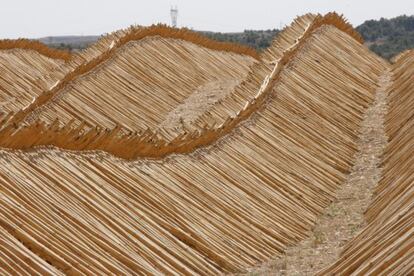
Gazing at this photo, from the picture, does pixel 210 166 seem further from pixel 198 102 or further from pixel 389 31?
pixel 389 31

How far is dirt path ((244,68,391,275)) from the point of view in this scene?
279 inches

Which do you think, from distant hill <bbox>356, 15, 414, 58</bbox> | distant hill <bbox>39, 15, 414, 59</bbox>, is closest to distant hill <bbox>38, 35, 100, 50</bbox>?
distant hill <bbox>39, 15, 414, 59</bbox>

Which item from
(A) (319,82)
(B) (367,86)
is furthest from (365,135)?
(B) (367,86)

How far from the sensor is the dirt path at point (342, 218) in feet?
23.2

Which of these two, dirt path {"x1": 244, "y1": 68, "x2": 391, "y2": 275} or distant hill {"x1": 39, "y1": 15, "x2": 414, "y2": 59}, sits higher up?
distant hill {"x1": 39, "y1": 15, "x2": 414, "y2": 59}

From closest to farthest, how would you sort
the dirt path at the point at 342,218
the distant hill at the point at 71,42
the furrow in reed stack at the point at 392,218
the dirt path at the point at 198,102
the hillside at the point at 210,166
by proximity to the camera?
the furrow in reed stack at the point at 392,218 < the hillside at the point at 210,166 < the dirt path at the point at 342,218 < the dirt path at the point at 198,102 < the distant hill at the point at 71,42

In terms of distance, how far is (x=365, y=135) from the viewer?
39.5ft

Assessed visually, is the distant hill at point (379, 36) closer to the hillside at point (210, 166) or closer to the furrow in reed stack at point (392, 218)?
the hillside at point (210, 166)

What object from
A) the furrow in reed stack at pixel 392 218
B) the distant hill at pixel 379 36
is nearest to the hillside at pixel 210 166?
the furrow in reed stack at pixel 392 218

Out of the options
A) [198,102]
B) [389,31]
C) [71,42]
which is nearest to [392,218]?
[198,102]

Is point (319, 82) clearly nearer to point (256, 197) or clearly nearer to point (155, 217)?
point (256, 197)

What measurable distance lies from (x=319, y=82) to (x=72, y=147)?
6589 mm

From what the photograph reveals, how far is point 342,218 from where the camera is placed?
28.1ft

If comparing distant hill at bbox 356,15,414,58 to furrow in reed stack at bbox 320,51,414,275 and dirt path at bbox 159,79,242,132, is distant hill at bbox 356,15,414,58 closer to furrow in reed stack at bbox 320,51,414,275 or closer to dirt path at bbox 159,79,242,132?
dirt path at bbox 159,79,242,132
